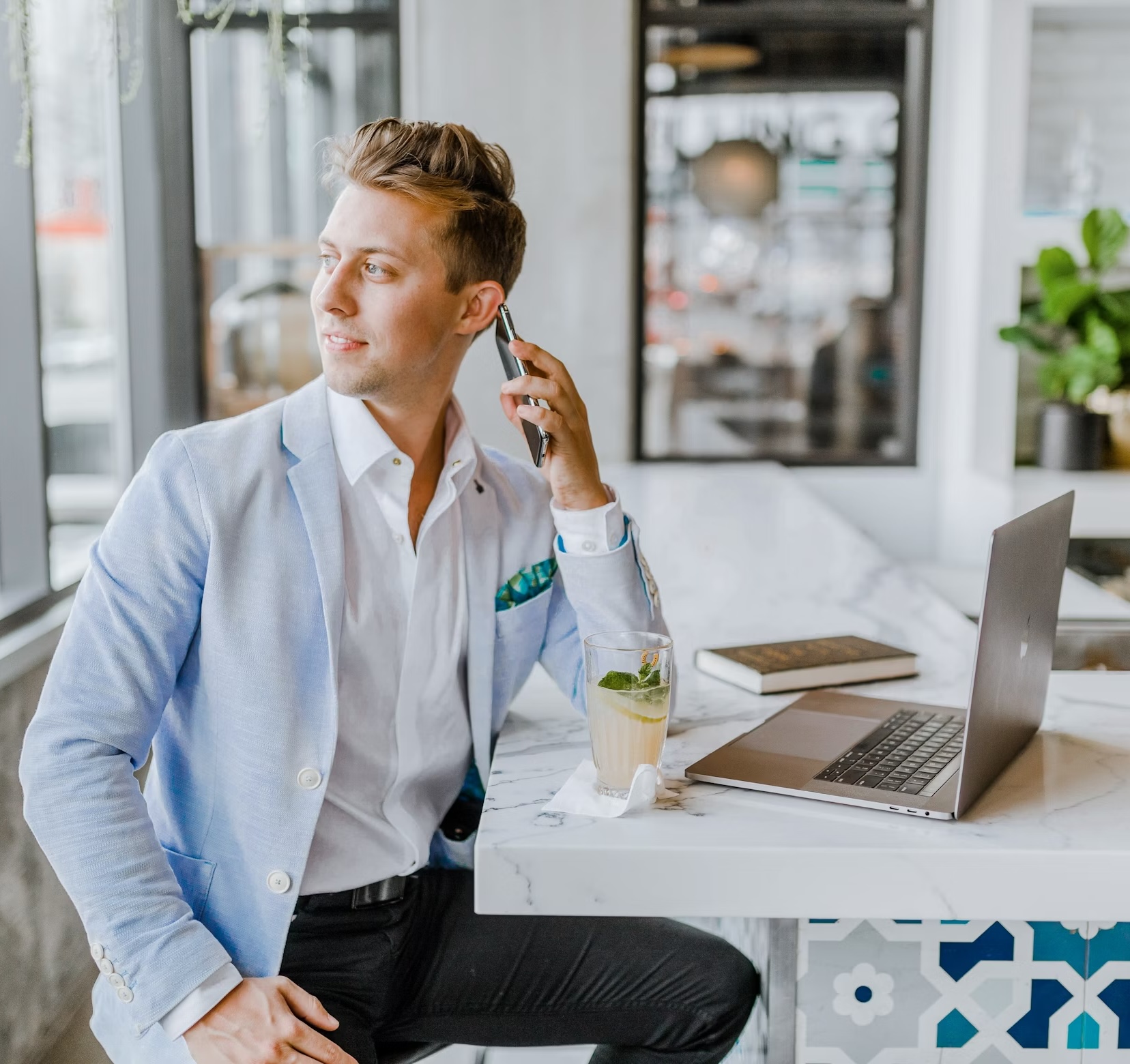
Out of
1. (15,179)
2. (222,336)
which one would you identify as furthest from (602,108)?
(15,179)

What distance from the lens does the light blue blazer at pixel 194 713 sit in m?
1.19

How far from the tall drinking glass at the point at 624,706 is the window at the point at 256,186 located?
303cm

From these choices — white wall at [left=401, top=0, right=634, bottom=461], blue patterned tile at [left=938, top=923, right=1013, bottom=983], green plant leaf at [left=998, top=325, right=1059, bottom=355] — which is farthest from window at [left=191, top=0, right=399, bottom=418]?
blue patterned tile at [left=938, top=923, right=1013, bottom=983]

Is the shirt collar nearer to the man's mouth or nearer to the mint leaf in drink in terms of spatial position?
the man's mouth

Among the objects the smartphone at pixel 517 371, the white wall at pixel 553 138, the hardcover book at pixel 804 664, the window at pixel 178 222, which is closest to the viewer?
the smartphone at pixel 517 371

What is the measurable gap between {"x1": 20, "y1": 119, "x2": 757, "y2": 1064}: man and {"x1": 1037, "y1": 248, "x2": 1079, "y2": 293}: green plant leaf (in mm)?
2653

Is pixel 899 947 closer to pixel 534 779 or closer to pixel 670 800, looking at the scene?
pixel 670 800

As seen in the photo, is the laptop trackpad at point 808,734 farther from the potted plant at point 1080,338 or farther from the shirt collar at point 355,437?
the potted plant at point 1080,338

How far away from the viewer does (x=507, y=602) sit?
58.8 inches

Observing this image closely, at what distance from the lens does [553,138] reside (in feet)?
13.2

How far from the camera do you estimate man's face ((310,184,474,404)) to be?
1.39m

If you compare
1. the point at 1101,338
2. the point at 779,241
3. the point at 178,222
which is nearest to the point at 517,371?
the point at 1101,338

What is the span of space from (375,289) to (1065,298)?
280 centimetres

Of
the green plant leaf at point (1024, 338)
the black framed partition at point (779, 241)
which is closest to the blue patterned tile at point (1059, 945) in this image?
the green plant leaf at point (1024, 338)
